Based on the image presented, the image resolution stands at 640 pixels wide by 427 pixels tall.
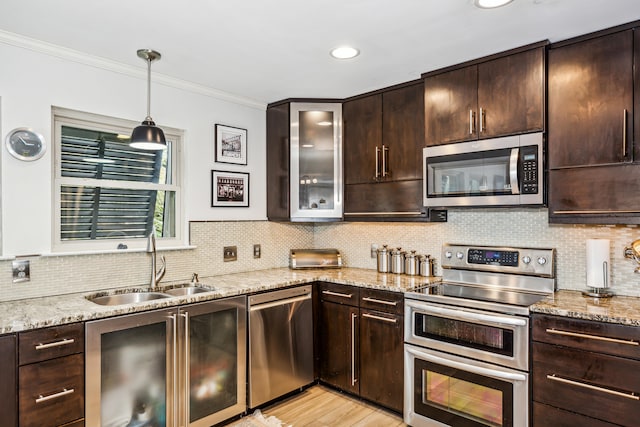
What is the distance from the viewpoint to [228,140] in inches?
133

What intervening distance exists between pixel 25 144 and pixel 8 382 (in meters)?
1.33

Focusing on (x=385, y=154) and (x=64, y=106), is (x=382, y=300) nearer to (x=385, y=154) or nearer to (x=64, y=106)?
(x=385, y=154)

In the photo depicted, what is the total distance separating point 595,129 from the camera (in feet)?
7.31

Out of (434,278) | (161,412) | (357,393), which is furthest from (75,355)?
(434,278)

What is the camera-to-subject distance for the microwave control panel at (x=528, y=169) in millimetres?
2387

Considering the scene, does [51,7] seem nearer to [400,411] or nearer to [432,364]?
[432,364]

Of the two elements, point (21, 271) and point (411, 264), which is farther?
point (411, 264)

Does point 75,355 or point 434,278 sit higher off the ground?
point 434,278

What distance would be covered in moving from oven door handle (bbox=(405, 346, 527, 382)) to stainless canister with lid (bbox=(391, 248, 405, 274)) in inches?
30.3

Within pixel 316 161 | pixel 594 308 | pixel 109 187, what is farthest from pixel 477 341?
pixel 109 187

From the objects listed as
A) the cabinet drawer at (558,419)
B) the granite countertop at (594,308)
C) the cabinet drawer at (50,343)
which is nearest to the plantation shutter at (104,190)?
the cabinet drawer at (50,343)

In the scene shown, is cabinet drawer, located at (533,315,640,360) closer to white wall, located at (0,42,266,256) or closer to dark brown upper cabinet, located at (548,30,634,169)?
dark brown upper cabinet, located at (548,30,634,169)

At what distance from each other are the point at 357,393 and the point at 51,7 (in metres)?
3.00

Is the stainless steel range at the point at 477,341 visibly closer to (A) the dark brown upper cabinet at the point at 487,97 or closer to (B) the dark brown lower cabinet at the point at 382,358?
(B) the dark brown lower cabinet at the point at 382,358
